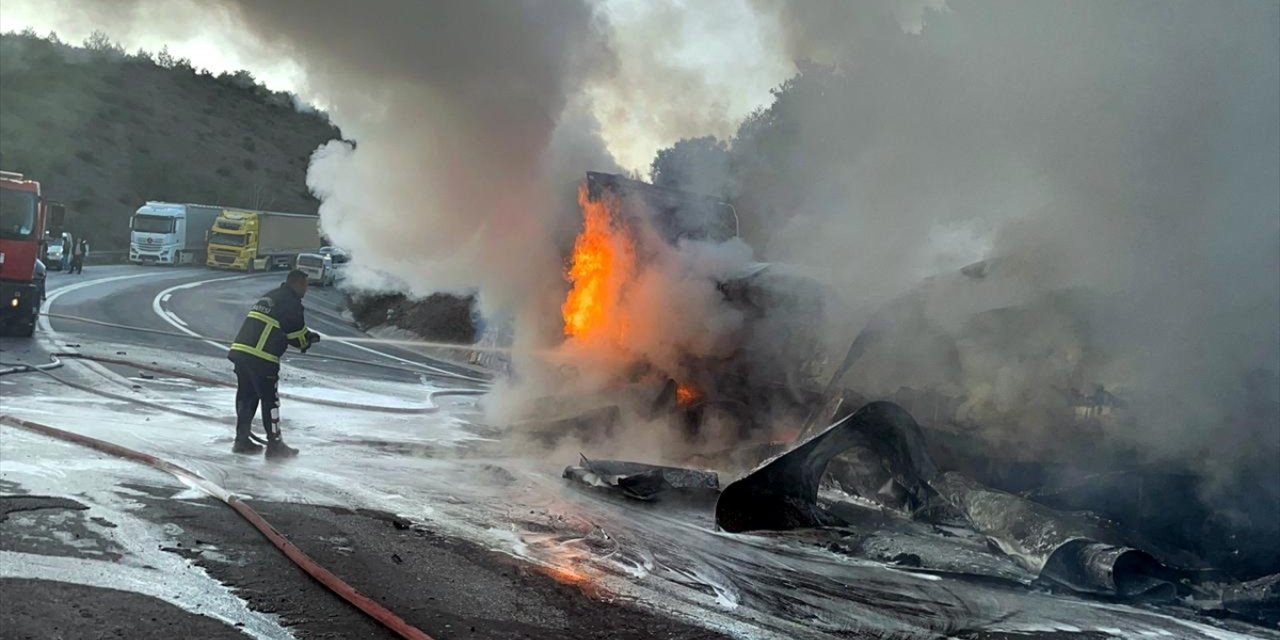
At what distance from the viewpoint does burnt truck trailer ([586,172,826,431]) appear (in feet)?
37.1

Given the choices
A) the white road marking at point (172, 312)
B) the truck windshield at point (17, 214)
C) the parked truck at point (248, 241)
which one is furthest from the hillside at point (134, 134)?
the truck windshield at point (17, 214)

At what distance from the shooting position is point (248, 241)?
44.4 m

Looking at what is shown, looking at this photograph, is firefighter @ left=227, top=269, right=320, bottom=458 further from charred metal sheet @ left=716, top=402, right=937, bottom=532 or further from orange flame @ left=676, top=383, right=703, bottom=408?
orange flame @ left=676, top=383, right=703, bottom=408

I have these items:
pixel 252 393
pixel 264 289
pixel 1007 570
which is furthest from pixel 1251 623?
pixel 264 289

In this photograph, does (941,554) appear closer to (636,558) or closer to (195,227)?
(636,558)

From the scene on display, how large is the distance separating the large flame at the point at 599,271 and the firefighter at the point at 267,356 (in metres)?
4.05

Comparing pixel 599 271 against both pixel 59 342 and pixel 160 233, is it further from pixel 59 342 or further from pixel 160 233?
pixel 160 233

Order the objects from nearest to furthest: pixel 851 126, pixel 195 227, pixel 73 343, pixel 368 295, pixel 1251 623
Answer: pixel 1251 623, pixel 73 343, pixel 851 126, pixel 368 295, pixel 195 227

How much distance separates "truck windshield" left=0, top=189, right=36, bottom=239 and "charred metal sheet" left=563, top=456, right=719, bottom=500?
12.1 meters

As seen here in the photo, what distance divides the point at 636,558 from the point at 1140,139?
6.61 m

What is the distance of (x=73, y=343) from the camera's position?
1684 centimetres

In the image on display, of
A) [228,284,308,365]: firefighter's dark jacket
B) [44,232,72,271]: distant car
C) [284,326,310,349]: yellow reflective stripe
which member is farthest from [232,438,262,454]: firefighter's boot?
[44,232,72,271]: distant car

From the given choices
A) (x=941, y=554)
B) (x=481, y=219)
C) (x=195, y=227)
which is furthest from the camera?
(x=195, y=227)

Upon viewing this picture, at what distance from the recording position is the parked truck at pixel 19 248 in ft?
53.7
